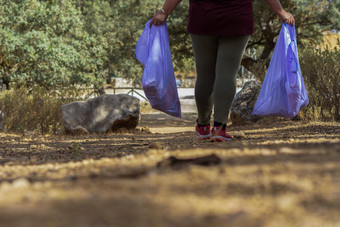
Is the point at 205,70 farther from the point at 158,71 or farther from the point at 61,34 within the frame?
the point at 61,34

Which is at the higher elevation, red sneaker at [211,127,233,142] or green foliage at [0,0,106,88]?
green foliage at [0,0,106,88]

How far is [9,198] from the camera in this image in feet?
5.45

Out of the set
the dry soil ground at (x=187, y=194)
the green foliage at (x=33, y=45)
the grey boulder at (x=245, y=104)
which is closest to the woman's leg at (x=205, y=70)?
the dry soil ground at (x=187, y=194)

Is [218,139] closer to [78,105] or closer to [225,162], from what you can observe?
[225,162]

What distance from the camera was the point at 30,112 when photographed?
8.65 m

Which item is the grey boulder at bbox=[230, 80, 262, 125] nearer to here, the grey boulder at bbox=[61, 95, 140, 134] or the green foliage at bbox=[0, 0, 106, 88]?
the grey boulder at bbox=[61, 95, 140, 134]

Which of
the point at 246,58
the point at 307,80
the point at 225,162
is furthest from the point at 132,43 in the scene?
the point at 225,162

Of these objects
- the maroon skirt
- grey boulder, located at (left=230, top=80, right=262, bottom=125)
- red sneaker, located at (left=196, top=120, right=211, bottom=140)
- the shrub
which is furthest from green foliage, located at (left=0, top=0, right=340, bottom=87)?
the maroon skirt

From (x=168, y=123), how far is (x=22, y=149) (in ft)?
32.4

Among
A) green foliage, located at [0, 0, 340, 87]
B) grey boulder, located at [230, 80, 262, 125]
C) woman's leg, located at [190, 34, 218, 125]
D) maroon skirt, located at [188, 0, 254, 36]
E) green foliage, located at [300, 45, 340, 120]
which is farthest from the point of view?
green foliage, located at [0, 0, 340, 87]

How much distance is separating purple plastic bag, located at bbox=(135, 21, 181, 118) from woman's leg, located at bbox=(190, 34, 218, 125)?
1.16 ft

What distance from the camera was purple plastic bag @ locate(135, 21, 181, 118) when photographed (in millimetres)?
4465

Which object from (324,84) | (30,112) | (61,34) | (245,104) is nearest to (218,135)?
(324,84)

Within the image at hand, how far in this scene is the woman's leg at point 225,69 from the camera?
4.00 meters
